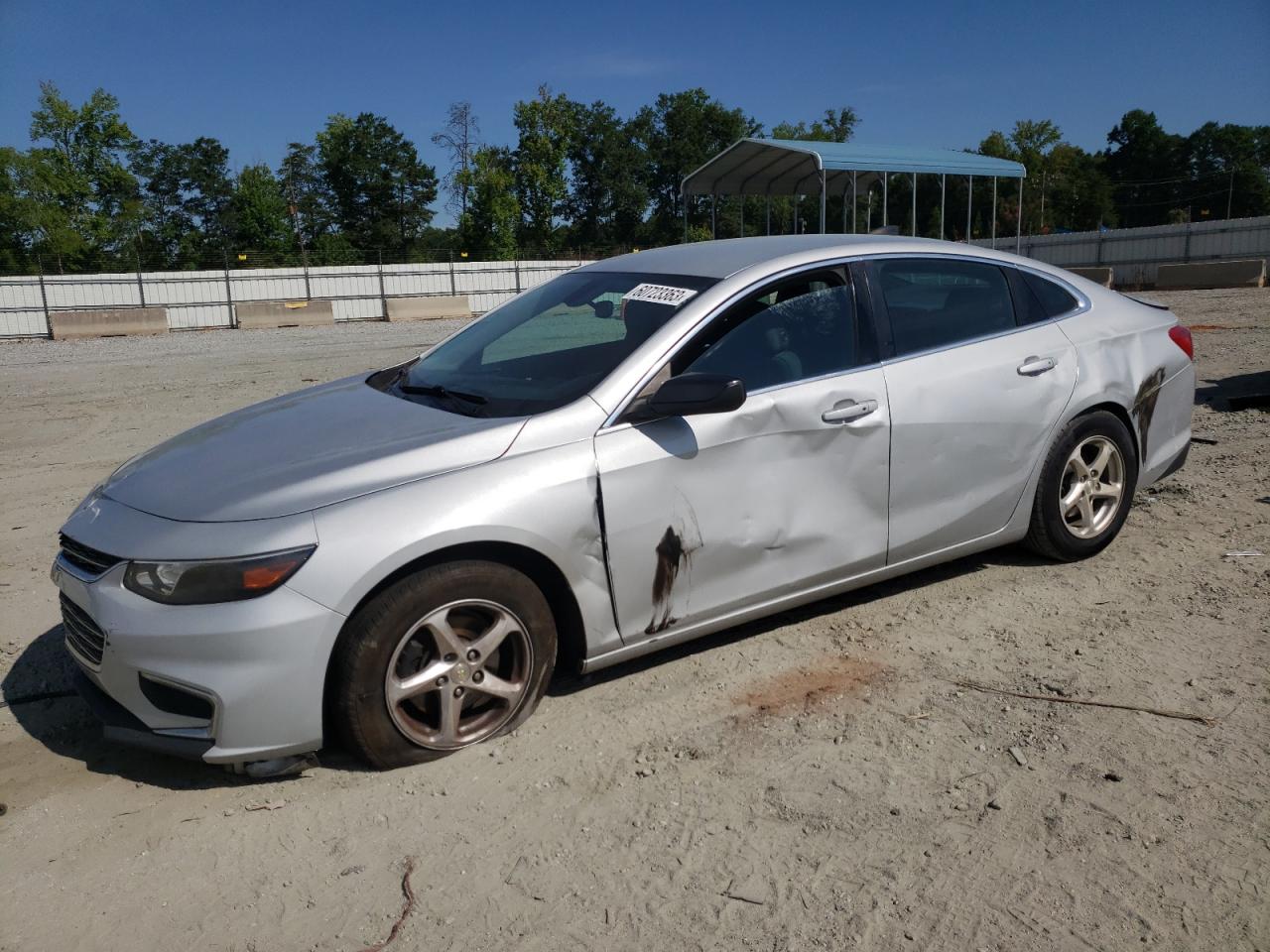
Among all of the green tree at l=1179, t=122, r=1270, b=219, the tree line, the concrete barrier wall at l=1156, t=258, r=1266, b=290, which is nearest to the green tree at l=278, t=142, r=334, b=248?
the tree line

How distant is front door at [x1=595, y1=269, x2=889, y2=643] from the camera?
135 inches

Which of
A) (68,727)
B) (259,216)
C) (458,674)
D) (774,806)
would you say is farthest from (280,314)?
(259,216)

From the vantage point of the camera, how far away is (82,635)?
10.5 ft

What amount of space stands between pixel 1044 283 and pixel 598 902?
11.6 ft

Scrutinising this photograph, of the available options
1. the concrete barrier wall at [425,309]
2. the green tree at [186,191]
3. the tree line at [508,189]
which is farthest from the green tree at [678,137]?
the concrete barrier wall at [425,309]

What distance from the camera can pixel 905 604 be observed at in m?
4.45

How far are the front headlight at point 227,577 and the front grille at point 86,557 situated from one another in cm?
25

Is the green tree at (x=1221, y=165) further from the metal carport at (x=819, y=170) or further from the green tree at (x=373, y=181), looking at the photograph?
the metal carport at (x=819, y=170)

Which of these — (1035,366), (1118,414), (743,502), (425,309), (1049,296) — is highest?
(425,309)

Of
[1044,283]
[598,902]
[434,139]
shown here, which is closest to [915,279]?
[1044,283]

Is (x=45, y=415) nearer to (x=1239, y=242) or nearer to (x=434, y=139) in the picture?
(x=1239, y=242)

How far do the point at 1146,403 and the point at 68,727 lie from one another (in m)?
4.89

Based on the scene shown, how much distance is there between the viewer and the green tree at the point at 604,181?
77688 millimetres

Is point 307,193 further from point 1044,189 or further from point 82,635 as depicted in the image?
point 82,635
